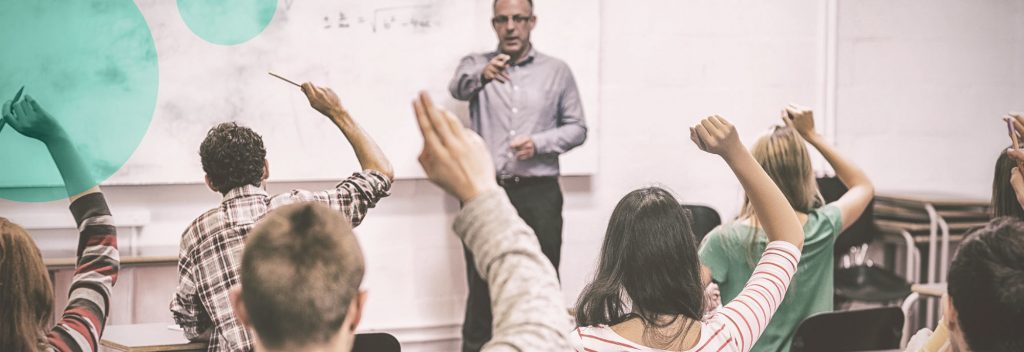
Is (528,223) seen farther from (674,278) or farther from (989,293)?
(989,293)

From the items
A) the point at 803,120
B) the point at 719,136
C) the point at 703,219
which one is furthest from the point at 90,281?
the point at 703,219

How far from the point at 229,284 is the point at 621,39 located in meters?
2.56

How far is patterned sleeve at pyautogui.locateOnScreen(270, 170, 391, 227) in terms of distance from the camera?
2.11 m

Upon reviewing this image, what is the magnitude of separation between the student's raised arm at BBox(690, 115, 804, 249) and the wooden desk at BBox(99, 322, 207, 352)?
1.45 meters

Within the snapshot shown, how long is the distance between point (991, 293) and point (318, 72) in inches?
118

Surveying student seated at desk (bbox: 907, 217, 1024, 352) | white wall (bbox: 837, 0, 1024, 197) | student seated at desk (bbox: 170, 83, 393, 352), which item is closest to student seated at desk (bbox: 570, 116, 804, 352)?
student seated at desk (bbox: 907, 217, 1024, 352)

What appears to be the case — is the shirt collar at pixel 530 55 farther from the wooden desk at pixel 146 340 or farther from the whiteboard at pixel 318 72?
the wooden desk at pixel 146 340

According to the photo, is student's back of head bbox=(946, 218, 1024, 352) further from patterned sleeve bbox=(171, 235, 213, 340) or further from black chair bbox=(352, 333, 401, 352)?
patterned sleeve bbox=(171, 235, 213, 340)

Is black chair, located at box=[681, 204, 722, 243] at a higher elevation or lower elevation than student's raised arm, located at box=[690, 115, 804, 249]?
lower

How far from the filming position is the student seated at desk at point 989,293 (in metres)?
1.21

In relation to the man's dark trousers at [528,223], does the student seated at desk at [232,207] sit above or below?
above

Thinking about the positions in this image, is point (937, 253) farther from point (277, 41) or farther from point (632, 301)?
point (632, 301)

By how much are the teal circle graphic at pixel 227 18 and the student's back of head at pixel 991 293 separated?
3013 millimetres

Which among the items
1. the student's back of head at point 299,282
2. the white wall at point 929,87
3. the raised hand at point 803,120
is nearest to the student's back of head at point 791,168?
the raised hand at point 803,120
